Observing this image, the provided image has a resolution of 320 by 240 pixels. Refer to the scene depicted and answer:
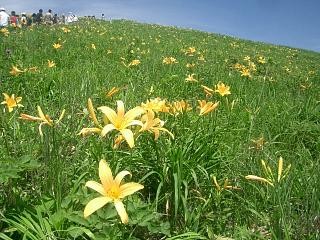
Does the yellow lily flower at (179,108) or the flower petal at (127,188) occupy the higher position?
the yellow lily flower at (179,108)

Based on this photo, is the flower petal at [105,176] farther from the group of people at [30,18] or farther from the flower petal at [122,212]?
the group of people at [30,18]

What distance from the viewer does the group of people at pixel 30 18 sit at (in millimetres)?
15402

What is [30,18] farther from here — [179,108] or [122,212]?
[122,212]

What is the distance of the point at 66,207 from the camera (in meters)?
2.27

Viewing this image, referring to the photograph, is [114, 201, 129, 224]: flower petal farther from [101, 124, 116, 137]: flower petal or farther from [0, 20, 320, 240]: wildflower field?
[101, 124, 116, 137]: flower petal

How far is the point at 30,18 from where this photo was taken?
21.3 meters

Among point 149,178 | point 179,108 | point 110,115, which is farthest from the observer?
point 179,108

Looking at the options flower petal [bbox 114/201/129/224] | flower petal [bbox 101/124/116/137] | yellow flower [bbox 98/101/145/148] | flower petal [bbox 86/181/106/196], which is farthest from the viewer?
yellow flower [bbox 98/101/145/148]

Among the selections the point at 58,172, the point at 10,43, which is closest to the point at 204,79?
the point at 10,43

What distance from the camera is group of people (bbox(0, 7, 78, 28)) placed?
50.5 feet

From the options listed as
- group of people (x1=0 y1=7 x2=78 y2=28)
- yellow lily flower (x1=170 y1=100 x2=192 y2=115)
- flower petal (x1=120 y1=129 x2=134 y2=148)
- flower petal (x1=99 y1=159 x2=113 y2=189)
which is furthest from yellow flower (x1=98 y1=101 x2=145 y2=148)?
group of people (x1=0 y1=7 x2=78 y2=28)

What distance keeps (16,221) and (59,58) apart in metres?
5.82

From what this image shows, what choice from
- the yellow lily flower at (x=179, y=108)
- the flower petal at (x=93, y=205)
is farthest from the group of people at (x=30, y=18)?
the flower petal at (x=93, y=205)

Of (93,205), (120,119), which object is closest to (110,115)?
(120,119)
